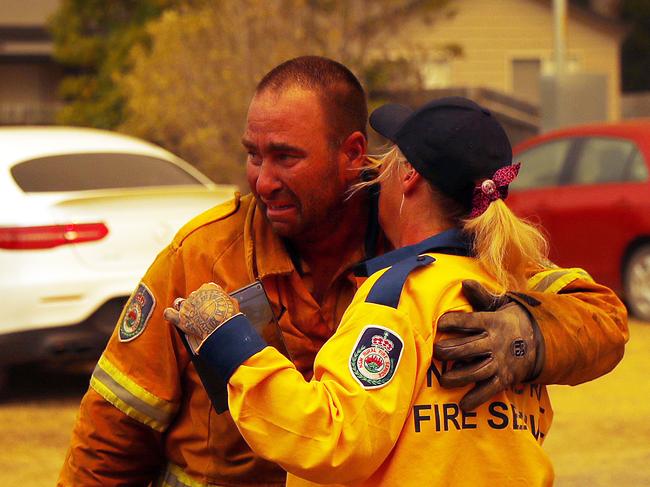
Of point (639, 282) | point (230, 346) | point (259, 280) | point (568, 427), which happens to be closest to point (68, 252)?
point (568, 427)

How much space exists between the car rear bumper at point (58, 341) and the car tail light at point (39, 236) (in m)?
0.42

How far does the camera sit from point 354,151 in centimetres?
323

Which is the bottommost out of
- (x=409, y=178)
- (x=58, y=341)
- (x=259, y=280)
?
(x=58, y=341)

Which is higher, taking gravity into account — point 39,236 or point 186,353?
point 186,353

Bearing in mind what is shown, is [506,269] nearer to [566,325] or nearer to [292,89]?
[566,325]

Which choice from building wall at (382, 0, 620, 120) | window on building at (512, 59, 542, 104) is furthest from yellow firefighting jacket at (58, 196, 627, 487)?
window on building at (512, 59, 542, 104)

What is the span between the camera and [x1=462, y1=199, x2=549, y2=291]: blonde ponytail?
2.69 m

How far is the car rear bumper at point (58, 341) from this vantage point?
25.3 ft

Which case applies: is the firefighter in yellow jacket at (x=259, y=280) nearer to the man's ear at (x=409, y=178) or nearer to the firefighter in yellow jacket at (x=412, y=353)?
the firefighter in yellow jacket at (x=412, y=353)

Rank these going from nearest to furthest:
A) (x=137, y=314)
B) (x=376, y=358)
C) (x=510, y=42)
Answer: (x=376, y=358) → (x=137, y=314) → (x=510, y=42)

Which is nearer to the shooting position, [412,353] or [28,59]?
[412,353]

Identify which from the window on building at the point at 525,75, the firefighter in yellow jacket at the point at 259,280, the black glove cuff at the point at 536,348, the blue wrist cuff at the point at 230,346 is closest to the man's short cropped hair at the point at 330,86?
the firefighter in yellow jacket at the point at 259,280

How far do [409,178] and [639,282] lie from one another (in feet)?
28.4

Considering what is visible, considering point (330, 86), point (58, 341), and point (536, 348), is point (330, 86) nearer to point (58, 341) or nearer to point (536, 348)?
point (536, 348)
